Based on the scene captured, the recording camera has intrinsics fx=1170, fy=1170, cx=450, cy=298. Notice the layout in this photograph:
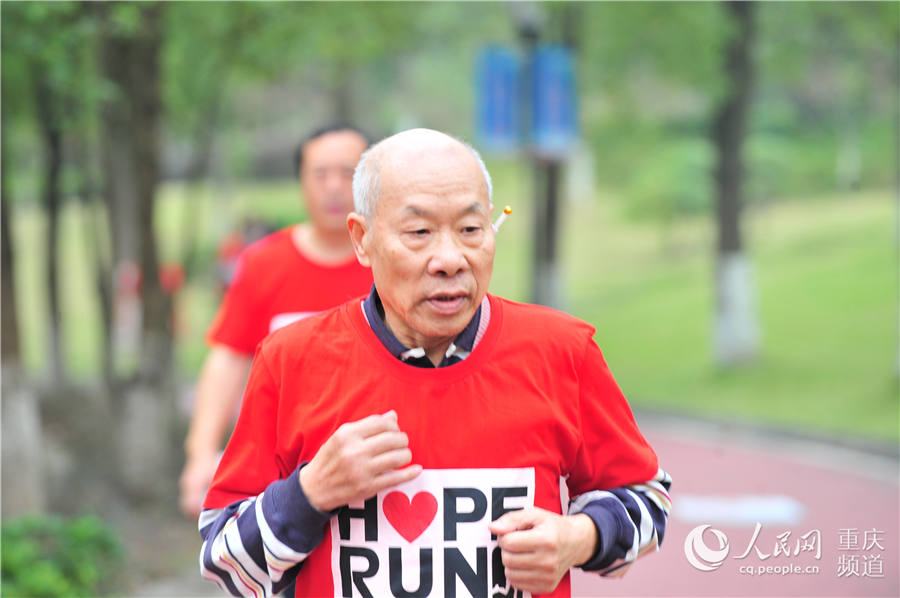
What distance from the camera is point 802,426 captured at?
39.7 ft

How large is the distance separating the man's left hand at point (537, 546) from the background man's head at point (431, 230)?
0.35 m

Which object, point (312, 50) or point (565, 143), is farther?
point (565, 143)

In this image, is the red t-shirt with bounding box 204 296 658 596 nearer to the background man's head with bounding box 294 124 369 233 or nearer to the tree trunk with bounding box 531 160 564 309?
the background man's head with bounding box 294 124 369 233

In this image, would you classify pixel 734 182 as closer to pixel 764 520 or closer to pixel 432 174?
pixel 764 520

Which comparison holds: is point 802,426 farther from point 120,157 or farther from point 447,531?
point 447,531

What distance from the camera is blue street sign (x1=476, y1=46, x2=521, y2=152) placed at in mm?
13984

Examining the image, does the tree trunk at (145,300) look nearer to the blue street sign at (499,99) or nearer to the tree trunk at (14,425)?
the tree trunk at (14,425)

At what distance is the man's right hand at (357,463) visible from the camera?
197cm

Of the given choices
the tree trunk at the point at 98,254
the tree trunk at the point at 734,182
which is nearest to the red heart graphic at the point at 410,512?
the tree trunk at the point at 98,254

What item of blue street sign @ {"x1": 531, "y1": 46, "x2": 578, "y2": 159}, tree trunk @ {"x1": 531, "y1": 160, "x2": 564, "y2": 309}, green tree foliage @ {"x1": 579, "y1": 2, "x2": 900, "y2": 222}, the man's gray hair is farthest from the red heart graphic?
tree trunk @ {"x1": 531, "y1": 160, "x2": 564, "y2": 309}

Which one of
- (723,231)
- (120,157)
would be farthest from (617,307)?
(120,157)

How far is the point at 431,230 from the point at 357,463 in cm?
42

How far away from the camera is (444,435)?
2066mm

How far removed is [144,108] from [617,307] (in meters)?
14.7
